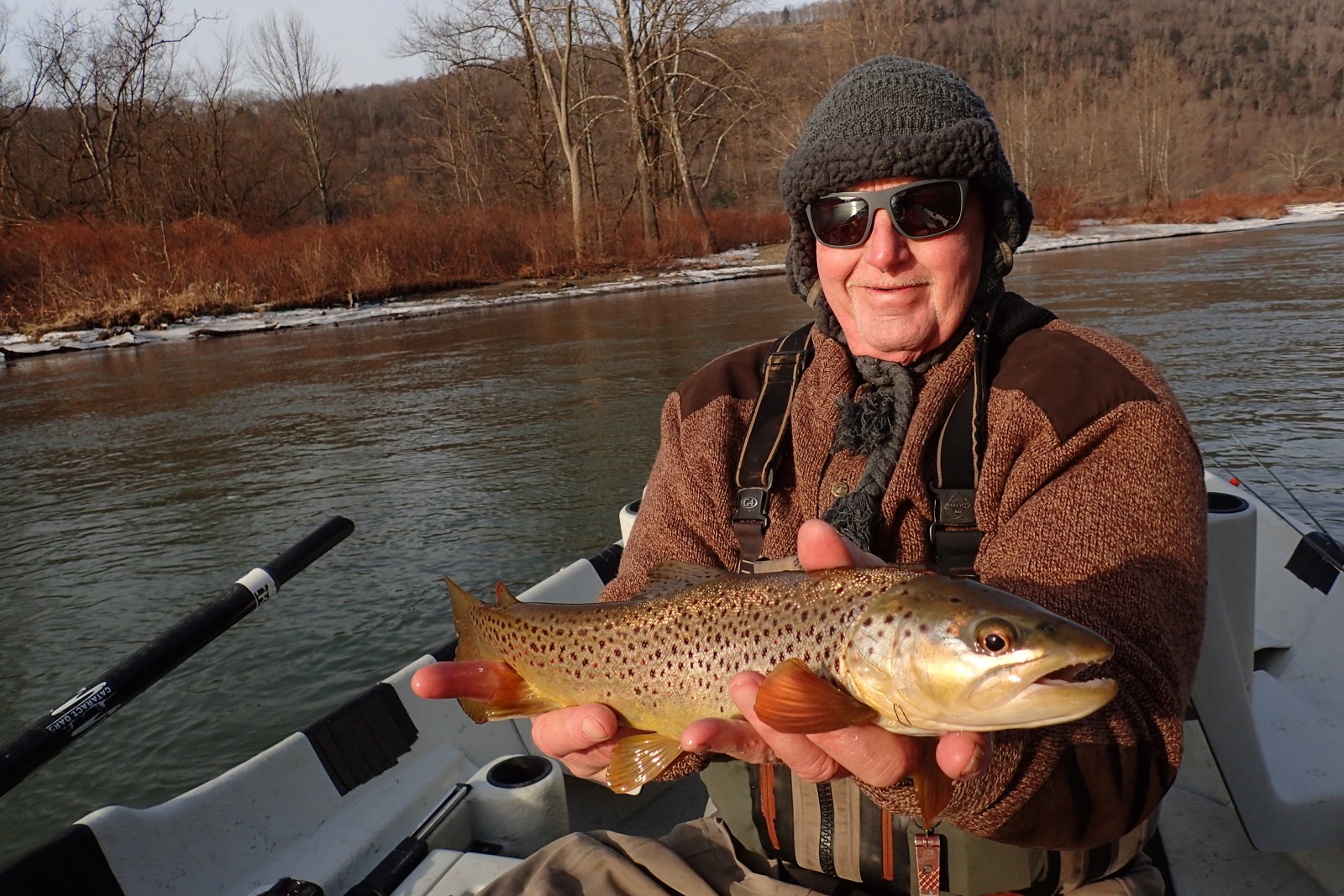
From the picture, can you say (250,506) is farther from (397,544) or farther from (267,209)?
(267,209)

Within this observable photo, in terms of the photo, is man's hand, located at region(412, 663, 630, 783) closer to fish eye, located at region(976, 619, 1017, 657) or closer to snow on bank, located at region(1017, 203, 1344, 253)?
fish eye, located at region(976, 619, 1017, 657)

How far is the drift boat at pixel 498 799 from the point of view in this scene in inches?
109

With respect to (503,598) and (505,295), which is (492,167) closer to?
(505,295)

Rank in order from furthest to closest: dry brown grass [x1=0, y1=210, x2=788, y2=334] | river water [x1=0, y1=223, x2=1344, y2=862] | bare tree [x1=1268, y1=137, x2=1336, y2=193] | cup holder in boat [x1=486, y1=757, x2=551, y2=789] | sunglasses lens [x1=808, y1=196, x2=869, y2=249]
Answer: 1. bare tree [x1=1268, y1=137, x2=1336, y2=193]
2. dry brown grass [x1=0, y1=210, x2=788, y2=334]
3. river water [x1=0, y1=223, x2=1344, y2=862]
4. cup holder in boat [x1=486, y1=757, x2=551, y2=789]
5. sunglasses lens [x1=808, y1=196, x2=869, y2=249]

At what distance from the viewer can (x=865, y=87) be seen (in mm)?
2367

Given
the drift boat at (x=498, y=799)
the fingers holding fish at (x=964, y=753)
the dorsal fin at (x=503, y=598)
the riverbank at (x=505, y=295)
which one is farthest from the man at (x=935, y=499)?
the riverbank at (x=505, y=295)

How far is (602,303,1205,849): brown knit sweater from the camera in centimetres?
171

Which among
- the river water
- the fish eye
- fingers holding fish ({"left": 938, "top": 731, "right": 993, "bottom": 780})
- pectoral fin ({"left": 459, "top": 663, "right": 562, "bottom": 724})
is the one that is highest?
the fish eye

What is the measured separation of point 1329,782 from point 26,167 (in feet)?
145

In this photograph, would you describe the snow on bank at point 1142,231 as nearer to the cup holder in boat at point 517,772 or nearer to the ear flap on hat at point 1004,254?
the cup holder in boat at point 517,772

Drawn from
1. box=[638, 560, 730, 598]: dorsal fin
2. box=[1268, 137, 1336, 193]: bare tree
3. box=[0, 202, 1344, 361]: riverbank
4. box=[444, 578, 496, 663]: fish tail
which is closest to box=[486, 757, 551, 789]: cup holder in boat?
box=[444, 578, 496, 663]: fish tail

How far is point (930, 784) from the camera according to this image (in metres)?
1.64

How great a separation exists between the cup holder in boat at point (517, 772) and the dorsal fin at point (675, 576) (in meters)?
1.55

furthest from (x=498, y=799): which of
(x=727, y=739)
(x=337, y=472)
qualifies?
(x=337, y=472)
